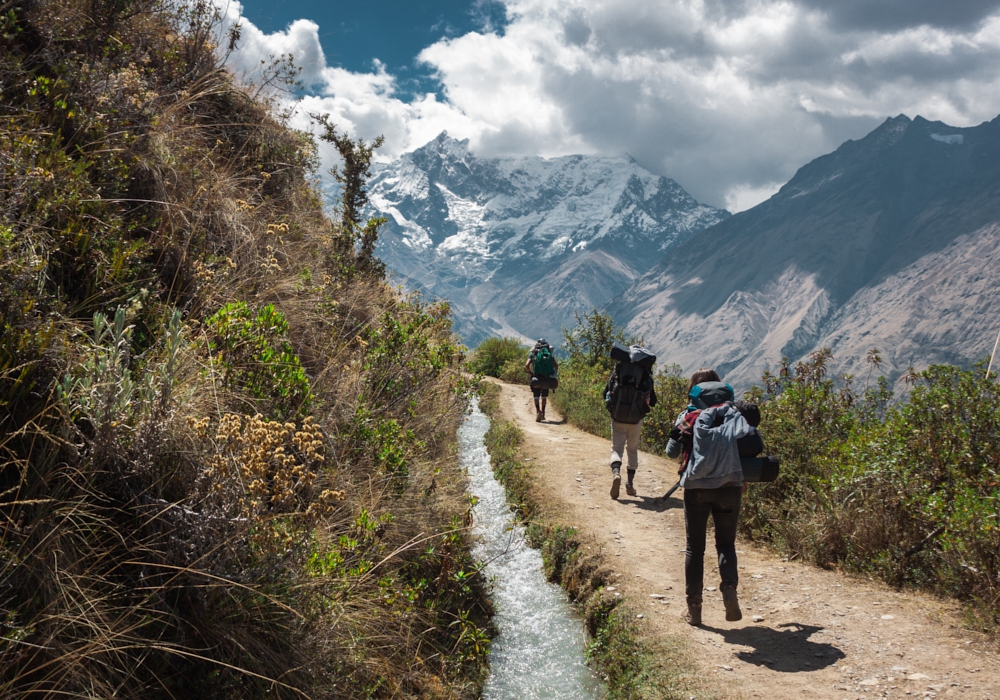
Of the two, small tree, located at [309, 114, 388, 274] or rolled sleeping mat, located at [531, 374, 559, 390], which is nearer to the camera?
small tree, located at [309, 114, 388, 274]

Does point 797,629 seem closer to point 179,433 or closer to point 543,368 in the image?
point 179,433

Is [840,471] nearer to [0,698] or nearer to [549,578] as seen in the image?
[549,578]

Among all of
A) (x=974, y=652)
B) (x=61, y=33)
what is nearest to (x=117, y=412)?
(x=61, y=33)

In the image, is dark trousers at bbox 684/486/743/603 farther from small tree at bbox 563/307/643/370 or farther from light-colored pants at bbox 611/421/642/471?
small tree at bbox 563/307/643/370

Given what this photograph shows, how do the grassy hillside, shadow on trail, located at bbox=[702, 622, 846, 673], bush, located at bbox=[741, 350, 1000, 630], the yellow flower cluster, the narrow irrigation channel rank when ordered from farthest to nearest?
the narrow irrigation channel → bush, located at bbox=[741, 350, 1000, 630] → shadow on trail, located at bbox=[702, 622, 846, 673] → the yellow flower cluster → the grassy hillside

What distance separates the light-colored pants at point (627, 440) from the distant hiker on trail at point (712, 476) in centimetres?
411

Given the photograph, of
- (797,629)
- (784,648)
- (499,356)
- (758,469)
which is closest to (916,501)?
(797,629)

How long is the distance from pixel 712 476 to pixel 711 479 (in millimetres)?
32

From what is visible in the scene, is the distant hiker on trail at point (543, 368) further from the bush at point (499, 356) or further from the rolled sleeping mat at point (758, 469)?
the rolled sleeping mat at point (758, 469)

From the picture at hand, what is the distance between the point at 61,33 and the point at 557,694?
874cm

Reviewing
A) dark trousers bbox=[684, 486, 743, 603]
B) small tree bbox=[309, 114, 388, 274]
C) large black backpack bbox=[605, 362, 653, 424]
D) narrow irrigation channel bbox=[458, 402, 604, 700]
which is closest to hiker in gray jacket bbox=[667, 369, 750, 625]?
dark trousers bbox=[684, 486, 743, 603]

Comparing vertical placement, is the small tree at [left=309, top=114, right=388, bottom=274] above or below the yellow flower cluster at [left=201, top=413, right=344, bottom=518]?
above

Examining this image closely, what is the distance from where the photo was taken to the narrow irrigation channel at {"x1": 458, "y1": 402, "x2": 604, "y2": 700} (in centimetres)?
652

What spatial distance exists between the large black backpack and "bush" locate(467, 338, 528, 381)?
59.9 ft
